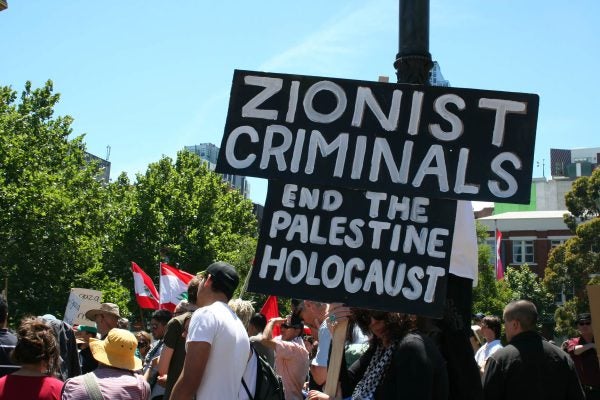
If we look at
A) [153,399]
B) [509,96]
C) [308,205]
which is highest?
[509,96]

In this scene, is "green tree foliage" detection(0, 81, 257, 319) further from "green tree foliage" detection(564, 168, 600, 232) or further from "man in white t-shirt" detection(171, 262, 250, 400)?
"man in white t-shirt" detection(171, 262, 250, 400)

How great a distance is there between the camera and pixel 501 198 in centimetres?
411

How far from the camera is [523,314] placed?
5871mm

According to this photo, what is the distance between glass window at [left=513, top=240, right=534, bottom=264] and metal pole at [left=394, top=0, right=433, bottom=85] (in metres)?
68.0

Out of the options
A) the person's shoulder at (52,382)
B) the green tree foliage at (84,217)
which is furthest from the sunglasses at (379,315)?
the green tree foliage at (84,217)

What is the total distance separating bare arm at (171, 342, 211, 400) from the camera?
4.53 m

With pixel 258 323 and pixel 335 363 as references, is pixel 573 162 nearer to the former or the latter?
pixel 258 323

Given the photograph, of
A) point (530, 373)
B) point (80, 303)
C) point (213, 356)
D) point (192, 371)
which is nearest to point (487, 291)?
point (80, 303)

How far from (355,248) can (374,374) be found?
65 centimetres

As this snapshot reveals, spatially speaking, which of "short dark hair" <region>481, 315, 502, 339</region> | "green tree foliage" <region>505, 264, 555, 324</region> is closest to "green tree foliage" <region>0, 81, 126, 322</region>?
"short dark hair" <region>481, 315, 502, 339</region>

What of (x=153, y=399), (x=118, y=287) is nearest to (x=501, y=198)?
(x=153, y=399)

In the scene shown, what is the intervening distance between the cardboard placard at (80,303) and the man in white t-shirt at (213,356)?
934 centimetres

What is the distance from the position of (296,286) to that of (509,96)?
5.00ft

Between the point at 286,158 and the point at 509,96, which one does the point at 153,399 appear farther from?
the point at 509,96
